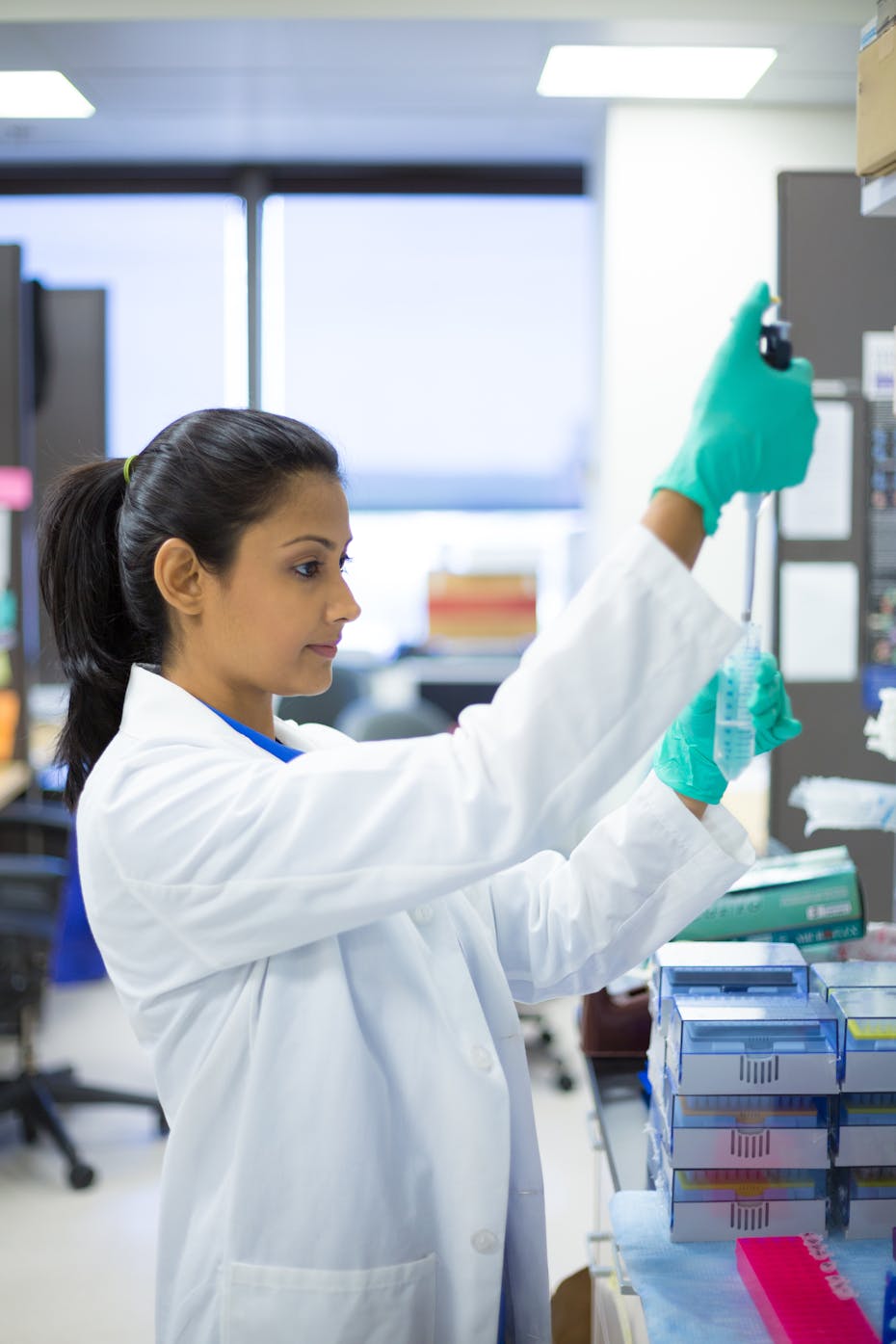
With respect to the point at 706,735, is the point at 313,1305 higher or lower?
lower

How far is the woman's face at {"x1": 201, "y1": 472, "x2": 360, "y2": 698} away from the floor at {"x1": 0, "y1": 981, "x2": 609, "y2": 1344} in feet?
5.74

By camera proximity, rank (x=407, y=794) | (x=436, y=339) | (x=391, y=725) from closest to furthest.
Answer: (x=407, y=794) < (x=391, y=725) < (x=436, y=339)

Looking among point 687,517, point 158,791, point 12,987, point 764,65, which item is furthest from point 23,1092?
point 764,65

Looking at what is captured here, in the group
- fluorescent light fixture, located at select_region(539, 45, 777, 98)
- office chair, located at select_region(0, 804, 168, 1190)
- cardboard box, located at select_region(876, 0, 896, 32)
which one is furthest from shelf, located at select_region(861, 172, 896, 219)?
office chair, located at select_region(0, 804, 168, 1190)

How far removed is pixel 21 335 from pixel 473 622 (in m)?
1.94

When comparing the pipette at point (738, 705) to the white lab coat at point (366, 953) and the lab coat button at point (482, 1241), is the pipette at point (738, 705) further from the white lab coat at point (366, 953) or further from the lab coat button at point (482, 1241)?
the lab coat button at point (482, 1241)

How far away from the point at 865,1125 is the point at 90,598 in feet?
3.01

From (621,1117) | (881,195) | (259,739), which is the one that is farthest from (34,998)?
(881,195)

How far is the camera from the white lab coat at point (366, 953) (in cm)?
89

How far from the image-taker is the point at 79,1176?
9.13 ft

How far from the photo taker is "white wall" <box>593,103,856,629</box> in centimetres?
349

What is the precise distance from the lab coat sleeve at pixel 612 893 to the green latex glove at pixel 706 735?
2 centimetres

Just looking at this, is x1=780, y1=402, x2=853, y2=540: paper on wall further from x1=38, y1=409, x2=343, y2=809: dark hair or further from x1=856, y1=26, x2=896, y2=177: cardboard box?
x1=38, y1=409, x2=343, y2=809: dark hair

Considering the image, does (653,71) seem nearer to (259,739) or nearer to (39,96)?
(39,96)
